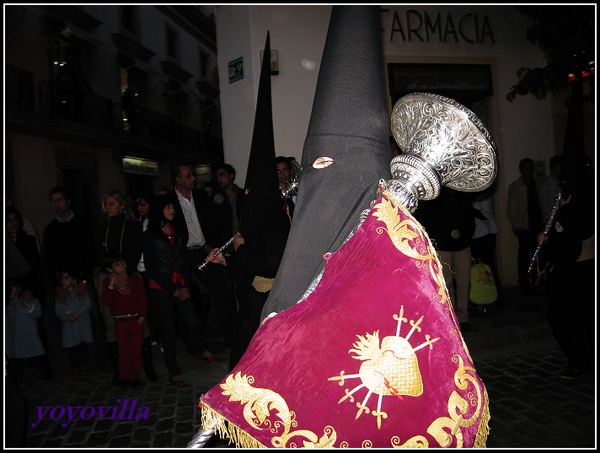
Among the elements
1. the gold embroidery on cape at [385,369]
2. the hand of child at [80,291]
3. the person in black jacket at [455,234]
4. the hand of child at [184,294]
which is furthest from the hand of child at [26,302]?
the gold embroidery on cape at [385,369]

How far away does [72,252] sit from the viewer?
4.86 meters

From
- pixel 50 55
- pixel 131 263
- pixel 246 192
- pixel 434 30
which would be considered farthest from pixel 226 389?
pixel 50 55

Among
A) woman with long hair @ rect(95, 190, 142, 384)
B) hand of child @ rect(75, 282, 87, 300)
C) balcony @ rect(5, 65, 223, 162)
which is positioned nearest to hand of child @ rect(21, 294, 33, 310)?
hand of child @ rect(75, 282, 87, 300)

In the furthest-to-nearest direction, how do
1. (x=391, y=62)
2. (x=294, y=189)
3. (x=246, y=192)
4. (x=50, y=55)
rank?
(x=50, y=55) → (x=391, y=62) → (x=294, y=189) → (x=246, y=192)

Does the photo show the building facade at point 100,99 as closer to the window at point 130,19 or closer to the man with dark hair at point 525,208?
the window at point 130,19

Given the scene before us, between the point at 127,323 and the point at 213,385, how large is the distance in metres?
1.07

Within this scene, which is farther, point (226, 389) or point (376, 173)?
point (376, 173)

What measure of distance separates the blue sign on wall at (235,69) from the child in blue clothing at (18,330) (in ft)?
14.0

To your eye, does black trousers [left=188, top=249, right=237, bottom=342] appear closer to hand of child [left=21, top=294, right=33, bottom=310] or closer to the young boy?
the young boy

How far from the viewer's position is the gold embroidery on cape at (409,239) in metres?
1.42

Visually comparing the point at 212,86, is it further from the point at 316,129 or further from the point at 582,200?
the point at 316,129

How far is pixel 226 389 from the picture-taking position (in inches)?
53.0

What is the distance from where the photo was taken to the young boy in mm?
4348

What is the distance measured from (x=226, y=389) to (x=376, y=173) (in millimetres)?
886
